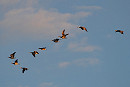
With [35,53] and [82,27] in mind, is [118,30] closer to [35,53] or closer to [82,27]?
[82,27]

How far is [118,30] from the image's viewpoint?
93062 millimetres

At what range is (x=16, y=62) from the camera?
3639 inches

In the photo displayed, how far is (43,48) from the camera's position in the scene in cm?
9281

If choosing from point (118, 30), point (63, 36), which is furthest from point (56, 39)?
point (118, 30)

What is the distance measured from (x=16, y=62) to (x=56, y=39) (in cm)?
1562

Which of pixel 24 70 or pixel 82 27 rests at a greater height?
pixel 82 27

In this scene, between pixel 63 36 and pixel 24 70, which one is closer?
pixel 63 36

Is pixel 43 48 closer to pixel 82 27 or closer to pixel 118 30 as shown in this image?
pixel 82 27

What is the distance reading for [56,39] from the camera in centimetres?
9281

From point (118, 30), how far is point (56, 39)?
70.1 ft

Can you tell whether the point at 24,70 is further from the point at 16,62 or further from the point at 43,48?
the point at 43,48

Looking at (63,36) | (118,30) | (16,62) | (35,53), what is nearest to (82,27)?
(63,36)

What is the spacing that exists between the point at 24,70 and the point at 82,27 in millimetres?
25437

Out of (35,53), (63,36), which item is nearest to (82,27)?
(63,36)
